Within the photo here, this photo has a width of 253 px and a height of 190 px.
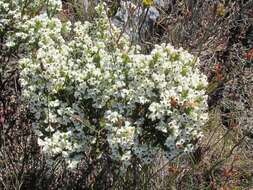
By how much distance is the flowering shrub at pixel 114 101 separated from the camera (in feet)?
10.6

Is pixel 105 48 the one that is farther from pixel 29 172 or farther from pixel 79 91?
pixel 29 172

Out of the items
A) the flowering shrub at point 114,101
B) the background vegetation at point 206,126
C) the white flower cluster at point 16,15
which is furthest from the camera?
the background vegetation at point 206,126

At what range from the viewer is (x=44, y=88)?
333cm

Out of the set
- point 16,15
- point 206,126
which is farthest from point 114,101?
point 206,126

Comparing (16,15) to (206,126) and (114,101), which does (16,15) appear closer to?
(114,101)

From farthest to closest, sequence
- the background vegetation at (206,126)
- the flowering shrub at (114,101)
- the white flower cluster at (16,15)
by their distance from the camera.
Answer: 1. the background vegetation at (206,126)
2. the white flower cluster at (16,15)
3. the flowering shrub at (114,101)

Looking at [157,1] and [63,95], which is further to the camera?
[157,1]

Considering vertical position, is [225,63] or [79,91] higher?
[79,91]

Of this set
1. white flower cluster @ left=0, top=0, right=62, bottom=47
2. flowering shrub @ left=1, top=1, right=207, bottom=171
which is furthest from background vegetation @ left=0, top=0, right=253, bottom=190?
flowering shrub @ left=1, top=1, right=207, bottom=171

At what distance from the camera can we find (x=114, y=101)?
3.34 meters

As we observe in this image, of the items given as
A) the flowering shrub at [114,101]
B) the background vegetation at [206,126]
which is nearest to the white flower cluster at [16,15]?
the background vegetation at [206,126]

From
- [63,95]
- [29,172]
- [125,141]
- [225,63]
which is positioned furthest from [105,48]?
[225,63]

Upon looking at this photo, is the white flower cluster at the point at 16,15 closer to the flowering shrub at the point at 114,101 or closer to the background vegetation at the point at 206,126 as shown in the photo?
the background vegetation at the point at 206,126

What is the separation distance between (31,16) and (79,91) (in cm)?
92
